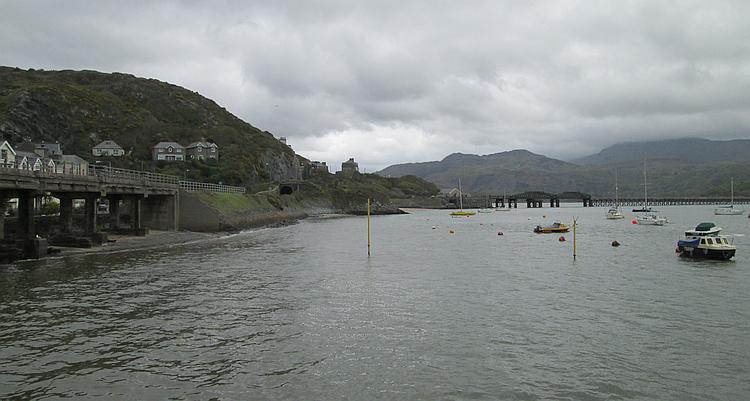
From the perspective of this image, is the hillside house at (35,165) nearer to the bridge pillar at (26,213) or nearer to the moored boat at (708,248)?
the bridge pillar at (26,213)

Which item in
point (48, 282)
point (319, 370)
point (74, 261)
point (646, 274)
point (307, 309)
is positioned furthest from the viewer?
point (74, 261)

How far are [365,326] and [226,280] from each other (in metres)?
14.0

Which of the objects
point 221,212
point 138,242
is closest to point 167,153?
point 221,212

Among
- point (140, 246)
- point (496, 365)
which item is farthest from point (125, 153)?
point (496, 365)

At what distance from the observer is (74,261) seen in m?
38.9

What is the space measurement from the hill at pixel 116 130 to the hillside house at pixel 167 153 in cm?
347

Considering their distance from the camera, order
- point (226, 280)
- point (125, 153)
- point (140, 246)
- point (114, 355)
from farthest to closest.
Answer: point (125, 153)
point (140, 246)
point (226, 280)
point (114, 355)

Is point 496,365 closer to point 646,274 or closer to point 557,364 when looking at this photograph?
point 557,364

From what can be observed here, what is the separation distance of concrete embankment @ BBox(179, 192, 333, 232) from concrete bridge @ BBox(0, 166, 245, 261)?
1581 mm

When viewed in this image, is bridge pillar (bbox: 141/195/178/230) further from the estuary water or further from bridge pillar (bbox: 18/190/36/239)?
the estuary water

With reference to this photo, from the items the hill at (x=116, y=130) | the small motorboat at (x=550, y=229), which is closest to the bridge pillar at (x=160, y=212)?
the small motorboat at (x=550, y=229)

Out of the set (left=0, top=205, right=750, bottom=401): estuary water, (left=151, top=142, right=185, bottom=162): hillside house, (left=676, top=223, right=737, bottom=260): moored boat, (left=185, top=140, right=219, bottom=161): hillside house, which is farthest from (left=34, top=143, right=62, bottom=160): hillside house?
(left=676, top=223, right=737, bottom=260): moored boat

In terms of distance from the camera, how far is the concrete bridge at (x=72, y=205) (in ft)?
129

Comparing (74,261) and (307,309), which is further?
(74,261)
